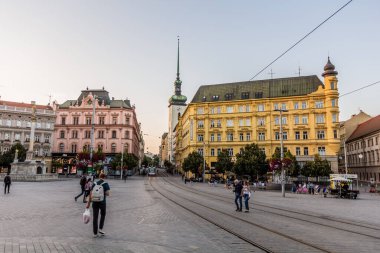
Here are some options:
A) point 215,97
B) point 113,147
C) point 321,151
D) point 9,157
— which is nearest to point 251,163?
point 321,151

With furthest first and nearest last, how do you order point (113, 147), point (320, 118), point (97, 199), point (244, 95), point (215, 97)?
point (113, 147)
point (215, 97)
point (244, 95)
point (320, 118)
point (97, 199)

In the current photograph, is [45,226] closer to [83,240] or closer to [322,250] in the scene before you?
[83,240]

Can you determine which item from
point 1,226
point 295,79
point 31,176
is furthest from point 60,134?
point 1,226

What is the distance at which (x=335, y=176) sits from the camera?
34.2 meters

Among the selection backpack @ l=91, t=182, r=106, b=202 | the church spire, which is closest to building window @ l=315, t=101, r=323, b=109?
backpack @ l=91, t=182, r=106, b=202

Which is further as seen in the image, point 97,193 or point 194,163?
point 194,163

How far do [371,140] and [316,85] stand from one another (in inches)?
624

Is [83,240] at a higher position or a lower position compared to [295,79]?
lower

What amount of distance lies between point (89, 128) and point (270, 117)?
4795 cm

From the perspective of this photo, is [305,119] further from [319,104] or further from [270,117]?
[270,117]

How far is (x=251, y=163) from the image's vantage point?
49.3 m

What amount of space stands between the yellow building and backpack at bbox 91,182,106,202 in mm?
53297

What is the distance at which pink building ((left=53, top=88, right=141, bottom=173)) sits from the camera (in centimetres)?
8275

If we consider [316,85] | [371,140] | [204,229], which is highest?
[316,85]
